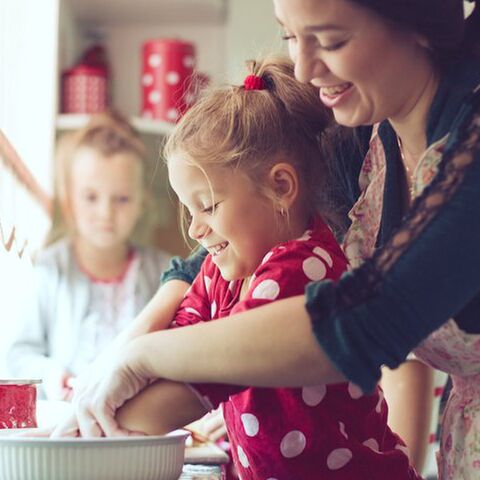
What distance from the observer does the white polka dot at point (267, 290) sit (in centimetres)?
91

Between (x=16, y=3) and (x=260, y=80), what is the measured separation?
2.93 feet

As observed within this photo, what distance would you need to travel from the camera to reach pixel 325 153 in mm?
1156

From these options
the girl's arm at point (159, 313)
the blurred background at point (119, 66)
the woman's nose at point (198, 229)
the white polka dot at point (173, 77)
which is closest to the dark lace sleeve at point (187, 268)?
the girl's arm at point (159, 313)

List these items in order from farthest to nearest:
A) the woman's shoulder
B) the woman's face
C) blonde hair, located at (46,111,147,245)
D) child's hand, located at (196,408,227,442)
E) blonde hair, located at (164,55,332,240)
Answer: the woman's shoulder, blonde hair, located at (46,111,147,245), child's hand, located at (196,408,227,442), blonde hair, located at (164,55,332,240), the woman's face

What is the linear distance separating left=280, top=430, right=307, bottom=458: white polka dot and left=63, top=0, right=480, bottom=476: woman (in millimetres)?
207

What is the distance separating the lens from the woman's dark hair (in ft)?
Result: 2.86

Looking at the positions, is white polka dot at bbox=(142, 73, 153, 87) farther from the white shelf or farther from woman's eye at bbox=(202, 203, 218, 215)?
woman's eye at bbox=(202, 203, 218, 215)

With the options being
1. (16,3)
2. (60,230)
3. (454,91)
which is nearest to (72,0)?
(60,230)

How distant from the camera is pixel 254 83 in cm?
113

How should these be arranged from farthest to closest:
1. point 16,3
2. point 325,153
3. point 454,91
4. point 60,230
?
point 60,230
point 16,3
point 325,153
point 454,91

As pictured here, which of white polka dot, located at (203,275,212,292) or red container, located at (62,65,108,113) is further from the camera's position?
red container, located at (62,65,108,113)

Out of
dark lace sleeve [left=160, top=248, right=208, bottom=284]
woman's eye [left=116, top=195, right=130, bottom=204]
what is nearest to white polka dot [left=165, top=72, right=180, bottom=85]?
woman's eye [left=116, top=195, right=130, bottom=204]

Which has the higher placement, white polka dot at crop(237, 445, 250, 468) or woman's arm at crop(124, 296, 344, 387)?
woman's arm at crop(124, 296, 344, 387)

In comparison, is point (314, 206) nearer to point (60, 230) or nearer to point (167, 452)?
point (167, 452)
